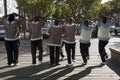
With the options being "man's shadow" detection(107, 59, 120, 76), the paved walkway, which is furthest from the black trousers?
"man's shadow" detection(107, 59, 120, 76)

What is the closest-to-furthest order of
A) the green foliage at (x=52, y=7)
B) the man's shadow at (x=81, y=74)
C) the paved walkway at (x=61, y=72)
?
1. the man's shadow at (x=81, y=74)
2. the paved walkway at (x=61, y=72)
3. the green foliage at (x=52, y=7)

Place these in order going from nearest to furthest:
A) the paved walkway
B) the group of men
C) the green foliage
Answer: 1. the paved walkway
2. the group of men
3. the green foliage

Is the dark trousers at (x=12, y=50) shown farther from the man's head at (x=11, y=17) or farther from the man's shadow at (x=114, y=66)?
the man's shadow at (x=114, y=66)

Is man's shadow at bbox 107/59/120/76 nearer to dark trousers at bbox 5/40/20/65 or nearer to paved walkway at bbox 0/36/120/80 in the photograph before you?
paved walkway at bbox 0/36/120/80

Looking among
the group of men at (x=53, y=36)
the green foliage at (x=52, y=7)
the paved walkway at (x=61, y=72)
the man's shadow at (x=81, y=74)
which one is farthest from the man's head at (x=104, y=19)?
the green foliage at (x=52, y=7)

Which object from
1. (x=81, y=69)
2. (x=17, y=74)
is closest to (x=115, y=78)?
(x=81, y=69)

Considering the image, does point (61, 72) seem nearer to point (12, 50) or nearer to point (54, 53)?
point (54, 53)

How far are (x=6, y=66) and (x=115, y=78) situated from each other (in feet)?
15.1

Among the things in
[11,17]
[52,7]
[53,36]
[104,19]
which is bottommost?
[53,36]

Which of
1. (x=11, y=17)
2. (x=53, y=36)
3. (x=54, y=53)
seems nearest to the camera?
(x=11, y=17)

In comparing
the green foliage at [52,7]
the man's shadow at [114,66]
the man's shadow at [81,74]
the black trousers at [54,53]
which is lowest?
the man's shadow at [114,66]

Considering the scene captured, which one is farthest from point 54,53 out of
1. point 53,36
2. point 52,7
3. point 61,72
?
point 52,7

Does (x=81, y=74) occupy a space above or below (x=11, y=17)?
below

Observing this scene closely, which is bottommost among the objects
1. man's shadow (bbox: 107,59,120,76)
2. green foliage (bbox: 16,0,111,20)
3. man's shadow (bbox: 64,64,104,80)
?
man's shadow (bbox: 107,59,120,76)
